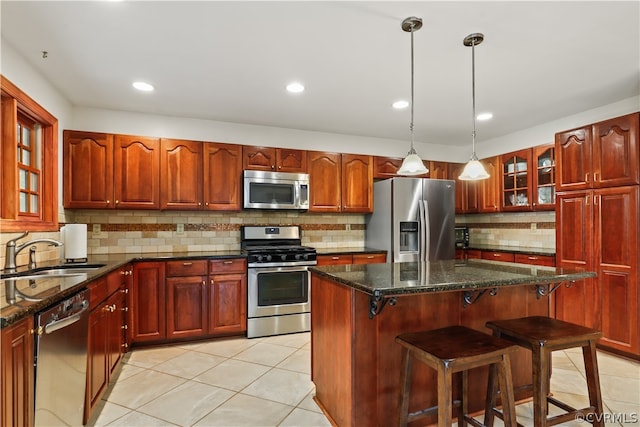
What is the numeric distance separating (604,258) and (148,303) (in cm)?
423

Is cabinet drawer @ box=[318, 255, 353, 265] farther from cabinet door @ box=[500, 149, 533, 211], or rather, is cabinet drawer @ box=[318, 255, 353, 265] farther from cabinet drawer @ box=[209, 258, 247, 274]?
cabinet door @ box=[500, 149, 533, 211]

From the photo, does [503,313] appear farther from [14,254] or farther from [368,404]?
[14,254]

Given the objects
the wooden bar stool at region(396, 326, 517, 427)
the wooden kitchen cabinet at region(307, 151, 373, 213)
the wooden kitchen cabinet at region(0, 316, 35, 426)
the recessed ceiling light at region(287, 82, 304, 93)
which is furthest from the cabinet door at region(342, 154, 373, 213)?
the wooden kitchen cabinet at region(0, 316, 35, 426)

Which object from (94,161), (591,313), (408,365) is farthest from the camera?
(94,161)

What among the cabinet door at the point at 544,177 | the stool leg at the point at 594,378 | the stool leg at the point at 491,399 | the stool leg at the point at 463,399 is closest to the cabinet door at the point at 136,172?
the stool leg at the point at 463,399

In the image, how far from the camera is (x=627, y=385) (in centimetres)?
253

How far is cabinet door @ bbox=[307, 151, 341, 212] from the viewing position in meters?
4.25

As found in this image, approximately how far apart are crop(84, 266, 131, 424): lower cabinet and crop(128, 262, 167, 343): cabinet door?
1.00 feet

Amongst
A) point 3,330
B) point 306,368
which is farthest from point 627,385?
point 3,330

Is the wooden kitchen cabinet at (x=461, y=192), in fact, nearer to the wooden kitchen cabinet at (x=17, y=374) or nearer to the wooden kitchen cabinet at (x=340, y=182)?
the wooden kitchen cabinet at (x=340, y=182)

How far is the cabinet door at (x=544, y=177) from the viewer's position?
12.8 ft

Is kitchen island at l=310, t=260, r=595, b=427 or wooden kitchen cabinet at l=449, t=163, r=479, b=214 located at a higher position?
wooden kitchen cabinet at l=449, t=163, r=479, b=214

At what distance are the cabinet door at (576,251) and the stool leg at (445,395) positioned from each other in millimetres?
2588

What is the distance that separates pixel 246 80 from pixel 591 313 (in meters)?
3.75
